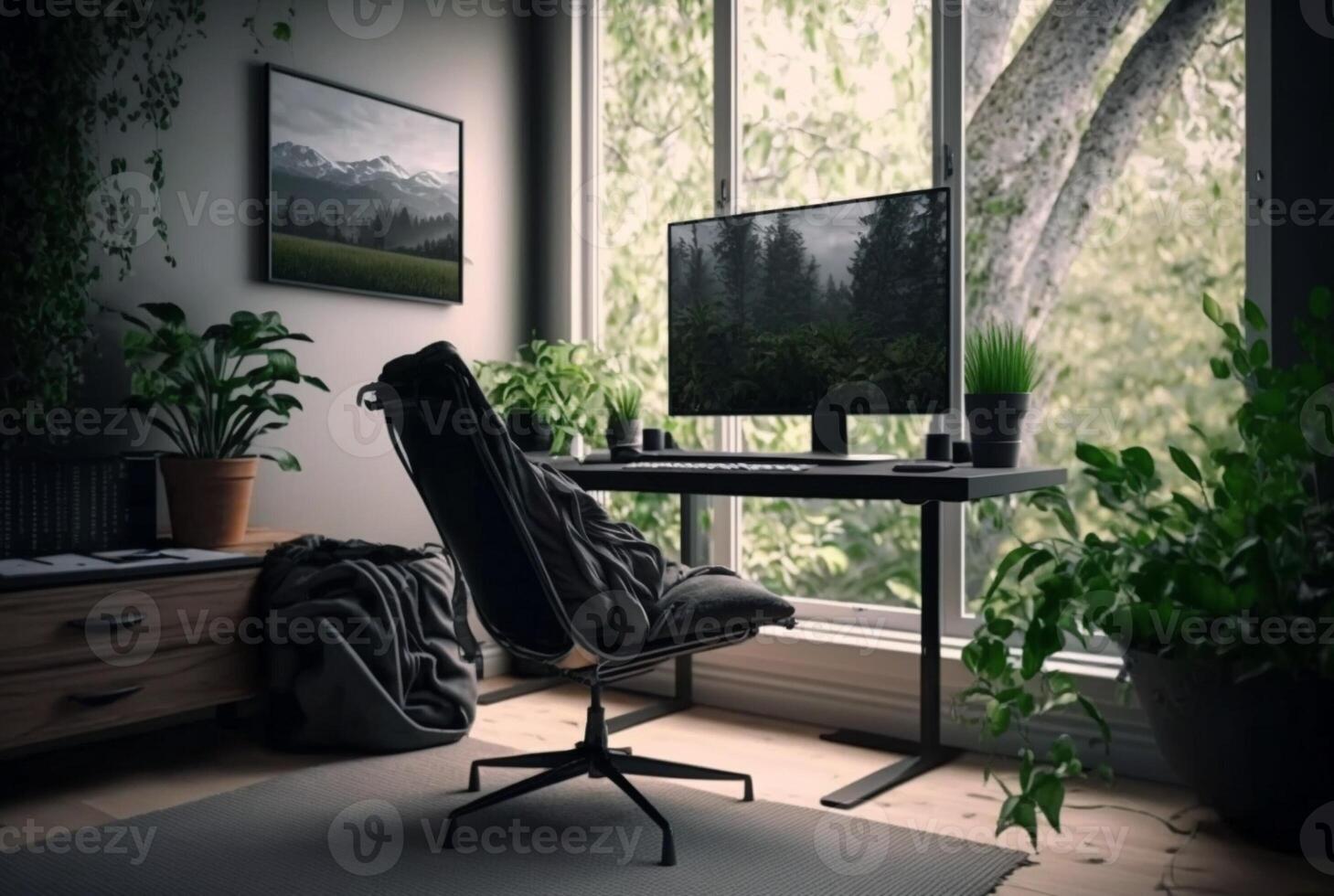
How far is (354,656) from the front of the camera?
2.77 metres

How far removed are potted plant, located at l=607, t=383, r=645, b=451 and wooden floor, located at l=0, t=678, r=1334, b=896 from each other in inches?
32.6

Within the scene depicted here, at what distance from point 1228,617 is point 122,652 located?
92.6 inches

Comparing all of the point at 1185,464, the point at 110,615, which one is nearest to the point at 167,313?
the point at 110,615

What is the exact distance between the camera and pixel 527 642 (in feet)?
7.13

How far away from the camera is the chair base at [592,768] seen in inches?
89.0

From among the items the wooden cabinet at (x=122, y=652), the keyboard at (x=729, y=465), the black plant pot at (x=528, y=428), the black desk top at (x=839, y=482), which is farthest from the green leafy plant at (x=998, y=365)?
the wooden cabinet at (x=122, y=652)

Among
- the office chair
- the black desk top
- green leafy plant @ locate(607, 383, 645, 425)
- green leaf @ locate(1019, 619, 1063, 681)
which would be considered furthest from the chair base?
green leafy plant @ locate(607, 383, 645, 425)

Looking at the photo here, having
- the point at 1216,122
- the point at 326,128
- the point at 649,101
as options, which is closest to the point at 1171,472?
the point at 1216,122

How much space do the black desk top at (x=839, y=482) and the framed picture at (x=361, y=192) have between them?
1132mm

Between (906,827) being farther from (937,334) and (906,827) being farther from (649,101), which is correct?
(649,101)

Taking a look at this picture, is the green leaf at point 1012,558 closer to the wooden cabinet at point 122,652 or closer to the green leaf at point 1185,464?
the green leaf at point 1185,464

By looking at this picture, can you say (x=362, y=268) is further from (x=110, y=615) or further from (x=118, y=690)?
(x=118, y=690)

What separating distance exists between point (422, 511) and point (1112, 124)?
240cm

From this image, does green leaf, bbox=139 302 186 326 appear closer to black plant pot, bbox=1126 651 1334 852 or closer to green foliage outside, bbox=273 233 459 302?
green foliage outside, bbox=273 233 459 302
